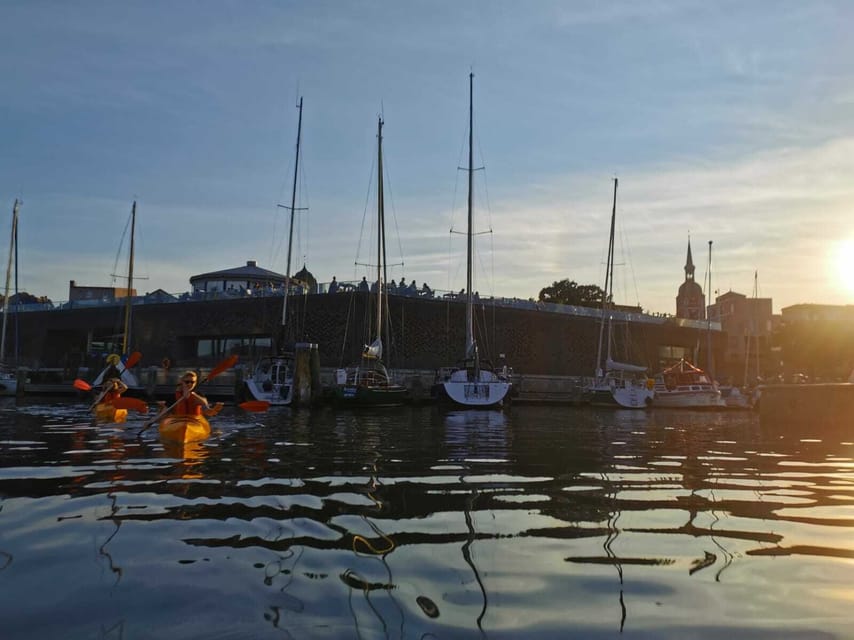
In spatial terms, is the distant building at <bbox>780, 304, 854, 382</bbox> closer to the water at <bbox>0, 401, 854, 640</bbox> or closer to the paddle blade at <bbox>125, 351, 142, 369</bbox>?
the paddle blade at <bbox>125, 351, 142, 369</bbox>

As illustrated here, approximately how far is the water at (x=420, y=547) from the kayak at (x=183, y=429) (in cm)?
160

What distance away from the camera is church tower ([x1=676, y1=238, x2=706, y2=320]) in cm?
11788

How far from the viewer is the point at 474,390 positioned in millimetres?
34875

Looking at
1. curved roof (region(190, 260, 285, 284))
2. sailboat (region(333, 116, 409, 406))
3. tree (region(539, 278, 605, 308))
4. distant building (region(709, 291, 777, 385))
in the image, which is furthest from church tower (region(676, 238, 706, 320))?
sailboat (region(333, 116, 409, 406))

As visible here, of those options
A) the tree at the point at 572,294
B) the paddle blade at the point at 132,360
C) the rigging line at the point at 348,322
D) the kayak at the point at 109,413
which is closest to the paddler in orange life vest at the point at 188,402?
the kayak at the point at 109,413

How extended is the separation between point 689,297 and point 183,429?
116 meters

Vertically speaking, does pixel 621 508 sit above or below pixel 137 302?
below

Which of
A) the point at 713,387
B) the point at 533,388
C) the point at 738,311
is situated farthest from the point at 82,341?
the point at 738,311

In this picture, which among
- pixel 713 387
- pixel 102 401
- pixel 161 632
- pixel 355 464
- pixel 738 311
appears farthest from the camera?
pixel 738 311

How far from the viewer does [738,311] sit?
9056 cm

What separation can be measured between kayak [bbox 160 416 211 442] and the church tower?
11129 cm

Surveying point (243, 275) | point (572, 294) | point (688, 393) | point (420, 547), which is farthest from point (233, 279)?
point (420, 547)

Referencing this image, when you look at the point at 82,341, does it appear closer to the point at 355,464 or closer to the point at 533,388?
the point at 533,388

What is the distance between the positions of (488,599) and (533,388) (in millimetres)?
44271
